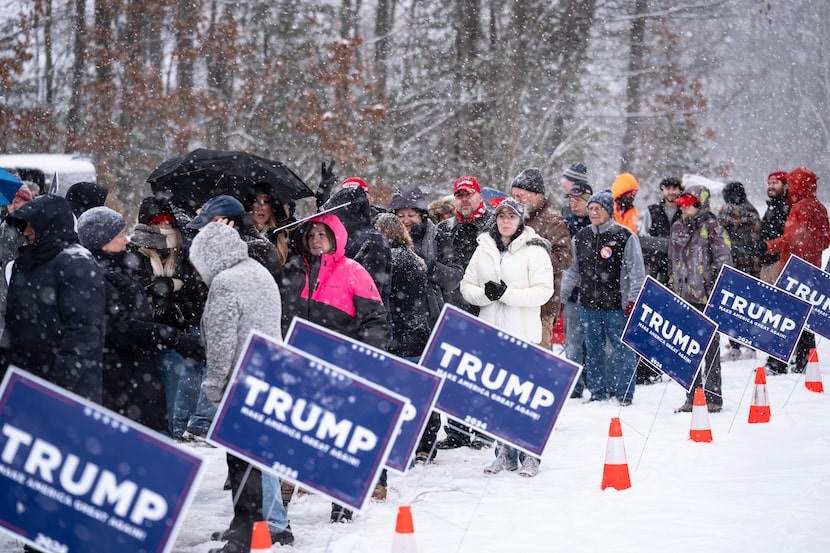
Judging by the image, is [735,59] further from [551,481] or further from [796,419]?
[551,481]

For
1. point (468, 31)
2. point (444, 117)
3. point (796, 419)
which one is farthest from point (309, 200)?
point (796, 419)

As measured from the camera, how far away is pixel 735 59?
25000 mm

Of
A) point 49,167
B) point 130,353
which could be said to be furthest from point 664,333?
point 49,167

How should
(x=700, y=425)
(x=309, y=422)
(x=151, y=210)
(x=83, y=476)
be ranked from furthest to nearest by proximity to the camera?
(x=700, y=425), (x=151, y=210), (x=309, y=422), (x=83, y=476)

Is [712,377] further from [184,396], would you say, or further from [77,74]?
[77,74]

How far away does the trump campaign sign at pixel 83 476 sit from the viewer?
423cm

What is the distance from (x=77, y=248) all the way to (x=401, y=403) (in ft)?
6.32

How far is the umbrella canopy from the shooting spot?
31.7 feet

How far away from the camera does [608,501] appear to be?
725cm

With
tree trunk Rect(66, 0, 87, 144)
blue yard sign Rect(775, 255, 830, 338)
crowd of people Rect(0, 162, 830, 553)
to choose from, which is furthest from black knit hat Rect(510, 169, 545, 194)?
tree trunk Rect(66, 0, 87, 144)

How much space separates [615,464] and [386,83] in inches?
629

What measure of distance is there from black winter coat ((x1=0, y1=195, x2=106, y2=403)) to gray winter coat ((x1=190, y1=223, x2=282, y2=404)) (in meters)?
0.58

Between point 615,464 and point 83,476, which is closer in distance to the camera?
point 83,476

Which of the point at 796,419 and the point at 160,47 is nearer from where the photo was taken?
the point at 796,419
